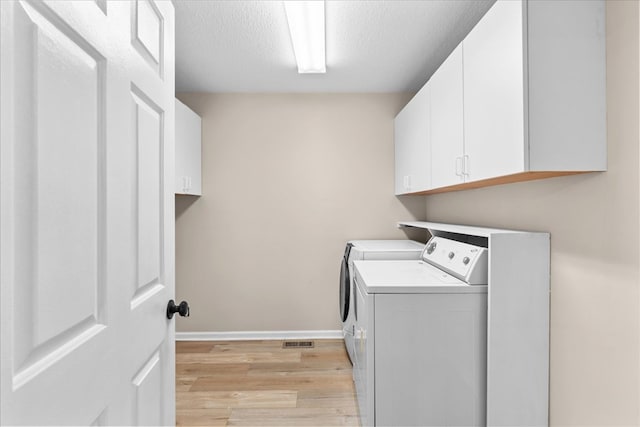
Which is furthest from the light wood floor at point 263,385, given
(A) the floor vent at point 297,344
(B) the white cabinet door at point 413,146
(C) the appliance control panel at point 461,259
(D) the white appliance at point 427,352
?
(B) the white cabinet door at point 413,146

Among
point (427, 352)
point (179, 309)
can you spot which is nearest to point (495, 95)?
point (427, 352)

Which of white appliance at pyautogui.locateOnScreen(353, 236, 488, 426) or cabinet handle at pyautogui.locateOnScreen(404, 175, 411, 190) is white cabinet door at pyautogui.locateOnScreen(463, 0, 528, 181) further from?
cabinet handle at pyautogui.locateOnScreen(404, 175, 411, 190)

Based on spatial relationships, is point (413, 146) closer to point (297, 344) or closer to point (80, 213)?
point (297, 344)

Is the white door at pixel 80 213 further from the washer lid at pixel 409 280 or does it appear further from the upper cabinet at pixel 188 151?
the upper cabinet at pixel 188 151

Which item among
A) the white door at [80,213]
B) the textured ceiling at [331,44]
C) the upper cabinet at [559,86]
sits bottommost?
the white door at [80,213]

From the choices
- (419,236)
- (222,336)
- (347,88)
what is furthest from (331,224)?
(222,336)

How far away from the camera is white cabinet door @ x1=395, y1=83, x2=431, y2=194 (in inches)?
98.9

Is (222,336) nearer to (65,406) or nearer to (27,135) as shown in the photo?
(65,406)

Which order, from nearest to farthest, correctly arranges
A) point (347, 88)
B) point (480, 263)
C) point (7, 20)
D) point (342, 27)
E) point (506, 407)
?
point (7, 20) < point (506, 407) < point (480, 263) < point (342, 27) < point (347, 88)

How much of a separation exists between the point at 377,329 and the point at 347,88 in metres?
2.32

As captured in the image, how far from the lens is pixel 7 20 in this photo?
1.64 feet

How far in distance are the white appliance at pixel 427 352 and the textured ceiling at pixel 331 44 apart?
1455 millimetres

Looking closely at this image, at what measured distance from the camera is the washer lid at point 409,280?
1.74 metres

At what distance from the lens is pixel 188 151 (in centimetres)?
310
